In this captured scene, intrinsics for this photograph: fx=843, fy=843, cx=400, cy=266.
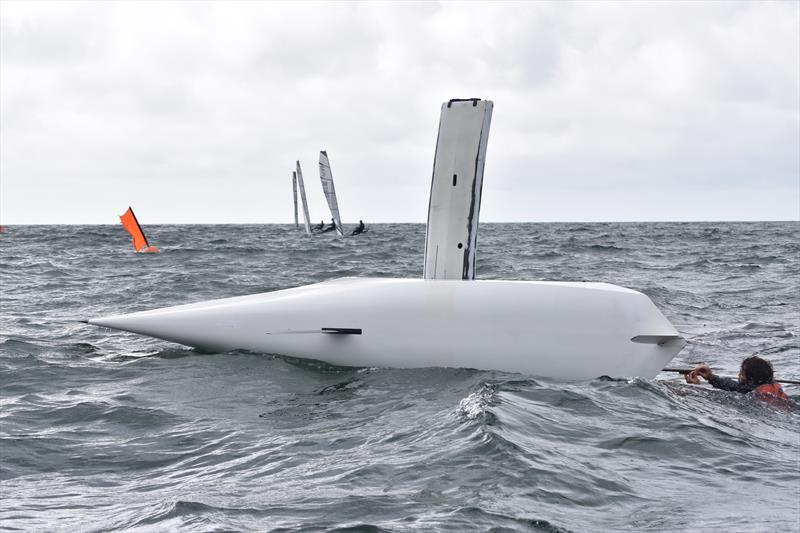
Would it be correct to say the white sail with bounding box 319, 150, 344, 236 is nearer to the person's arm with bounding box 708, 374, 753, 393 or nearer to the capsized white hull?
the capsized white hull

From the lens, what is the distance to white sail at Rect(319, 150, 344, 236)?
35.5 meters

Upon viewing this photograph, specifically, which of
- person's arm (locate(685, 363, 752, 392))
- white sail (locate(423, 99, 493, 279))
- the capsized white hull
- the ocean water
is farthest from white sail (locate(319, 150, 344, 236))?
person's arm (locate(685, 363, 752, 392))

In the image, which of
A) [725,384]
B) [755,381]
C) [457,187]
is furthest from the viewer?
[457,187]

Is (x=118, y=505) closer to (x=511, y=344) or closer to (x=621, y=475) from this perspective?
(x=621, y=475)

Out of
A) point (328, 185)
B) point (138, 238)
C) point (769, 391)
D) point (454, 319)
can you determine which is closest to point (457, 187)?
point (454, 319)

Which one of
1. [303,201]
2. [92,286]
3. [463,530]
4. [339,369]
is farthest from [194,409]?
[303,201]

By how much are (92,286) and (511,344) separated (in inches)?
385

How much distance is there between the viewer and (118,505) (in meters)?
3.74

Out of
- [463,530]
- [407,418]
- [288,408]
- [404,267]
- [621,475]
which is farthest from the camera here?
[404,267]

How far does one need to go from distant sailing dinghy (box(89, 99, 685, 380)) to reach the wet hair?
1.92ft

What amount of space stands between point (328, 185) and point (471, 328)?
3225 cm

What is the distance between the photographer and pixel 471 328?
6465mm

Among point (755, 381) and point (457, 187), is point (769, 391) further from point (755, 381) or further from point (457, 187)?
point (457, 187)

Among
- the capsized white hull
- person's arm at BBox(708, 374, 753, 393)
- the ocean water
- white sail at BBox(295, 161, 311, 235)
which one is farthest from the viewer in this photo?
white sail at BBox(295, 161, 311, 235)
